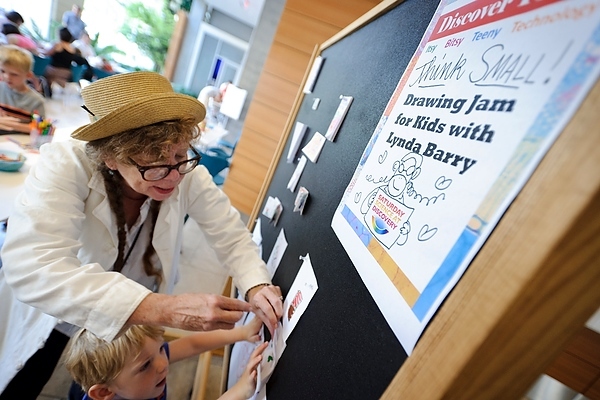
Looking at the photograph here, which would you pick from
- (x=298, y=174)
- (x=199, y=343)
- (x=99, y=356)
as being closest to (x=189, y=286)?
(x=199, y=343)

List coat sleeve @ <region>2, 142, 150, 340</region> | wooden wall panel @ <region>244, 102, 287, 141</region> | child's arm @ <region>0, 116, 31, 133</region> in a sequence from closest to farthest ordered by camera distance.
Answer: coat sleeve @ <region>2, 142, 150, 340</region> → child's arm @ <region>0, 116, 31, 133</region> → wooden wall panel @ <region>244, 102, 287, 141</region>

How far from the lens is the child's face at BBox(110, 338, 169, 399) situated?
96 centimetres

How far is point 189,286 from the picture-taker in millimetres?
2541

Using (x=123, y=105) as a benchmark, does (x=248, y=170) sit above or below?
below

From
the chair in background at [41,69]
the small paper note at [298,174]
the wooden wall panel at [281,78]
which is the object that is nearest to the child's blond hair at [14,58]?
the wooden wall panel at [281,78]

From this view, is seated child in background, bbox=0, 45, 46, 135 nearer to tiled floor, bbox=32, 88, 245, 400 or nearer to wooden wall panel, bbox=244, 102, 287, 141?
tiled floor, bbox=32, 88, 245, 400

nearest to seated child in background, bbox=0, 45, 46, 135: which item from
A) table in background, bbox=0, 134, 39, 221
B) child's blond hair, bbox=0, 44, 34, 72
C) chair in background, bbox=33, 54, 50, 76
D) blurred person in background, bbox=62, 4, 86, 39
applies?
child's blond hair, bbox=0, 44, 34, 72

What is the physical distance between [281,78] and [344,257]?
9.67 ft

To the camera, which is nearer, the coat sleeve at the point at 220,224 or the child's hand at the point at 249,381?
the child's hand at the point at 249,381

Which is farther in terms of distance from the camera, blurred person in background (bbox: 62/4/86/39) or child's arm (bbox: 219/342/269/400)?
blurred person in background (bbox: 62/4/86/39)

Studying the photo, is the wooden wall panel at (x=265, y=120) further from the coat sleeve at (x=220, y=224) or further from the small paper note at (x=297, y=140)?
the coat sleeve at (x=220, y=224)

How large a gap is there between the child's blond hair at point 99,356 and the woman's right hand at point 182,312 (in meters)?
0.22

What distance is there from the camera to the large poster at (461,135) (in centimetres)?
27

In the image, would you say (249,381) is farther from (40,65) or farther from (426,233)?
(40,65)
